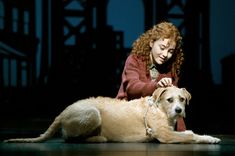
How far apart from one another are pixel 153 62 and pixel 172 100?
0.61 meters

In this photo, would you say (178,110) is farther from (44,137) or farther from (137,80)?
(44,137)

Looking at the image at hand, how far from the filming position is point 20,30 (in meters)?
22.4

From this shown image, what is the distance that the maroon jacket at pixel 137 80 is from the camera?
456 cm

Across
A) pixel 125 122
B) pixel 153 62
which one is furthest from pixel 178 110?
pixel 153 62

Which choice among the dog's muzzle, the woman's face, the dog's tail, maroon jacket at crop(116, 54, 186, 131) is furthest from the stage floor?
the woman's face

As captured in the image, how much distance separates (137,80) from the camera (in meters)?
4.62

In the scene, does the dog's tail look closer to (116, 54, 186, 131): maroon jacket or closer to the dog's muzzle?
(116, 54, 186, 131): maroon jacket

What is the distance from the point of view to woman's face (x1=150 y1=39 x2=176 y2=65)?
464cm

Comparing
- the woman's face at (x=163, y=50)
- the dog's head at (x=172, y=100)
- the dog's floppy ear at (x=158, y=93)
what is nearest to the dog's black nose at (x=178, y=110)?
the dog's head at (x=172, y=100)

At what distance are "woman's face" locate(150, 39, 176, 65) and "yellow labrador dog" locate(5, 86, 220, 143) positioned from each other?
340mm

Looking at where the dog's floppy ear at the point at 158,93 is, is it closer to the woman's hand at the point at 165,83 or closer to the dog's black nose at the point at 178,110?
the woman's hand at the point at 165,83

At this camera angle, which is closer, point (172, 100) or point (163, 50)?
point (172, 100)

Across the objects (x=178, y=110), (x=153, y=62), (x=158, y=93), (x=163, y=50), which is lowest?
(x=178, y=110)

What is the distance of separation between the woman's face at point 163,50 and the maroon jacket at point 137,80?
0.47 feet
